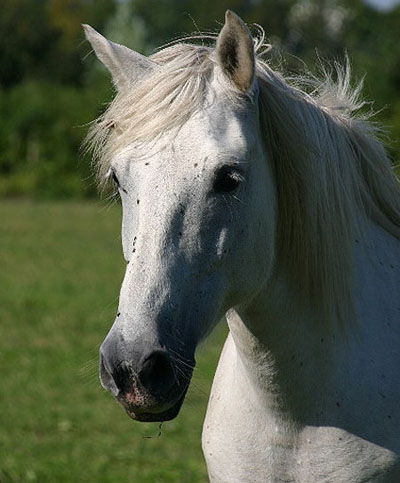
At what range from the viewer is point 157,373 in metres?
2.34

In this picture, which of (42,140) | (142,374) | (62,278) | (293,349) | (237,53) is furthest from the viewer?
(42,140)

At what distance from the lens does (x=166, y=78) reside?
8.56 ft

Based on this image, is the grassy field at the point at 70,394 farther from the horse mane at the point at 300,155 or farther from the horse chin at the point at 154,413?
the horse mane at the point at 300,155

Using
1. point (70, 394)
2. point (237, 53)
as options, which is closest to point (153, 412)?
point (237, 53)

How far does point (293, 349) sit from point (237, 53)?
2.85 feet

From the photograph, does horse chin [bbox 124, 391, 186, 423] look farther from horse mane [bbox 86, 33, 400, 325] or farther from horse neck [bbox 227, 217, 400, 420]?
horse mane [bbox 86, 33, 400, 325]

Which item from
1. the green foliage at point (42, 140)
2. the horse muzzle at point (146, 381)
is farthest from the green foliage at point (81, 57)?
the horse muzzle at point (146, 381)

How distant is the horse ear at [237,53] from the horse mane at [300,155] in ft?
0.14

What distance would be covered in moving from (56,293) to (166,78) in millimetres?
9797

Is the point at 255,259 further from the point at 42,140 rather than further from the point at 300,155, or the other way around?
the point at 42,140

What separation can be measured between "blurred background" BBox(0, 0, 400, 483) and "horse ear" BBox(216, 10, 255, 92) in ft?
1.92

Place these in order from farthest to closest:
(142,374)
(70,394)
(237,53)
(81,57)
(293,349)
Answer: (70,394) < (81,57) < (293,349) < (237,53) < (142,374)

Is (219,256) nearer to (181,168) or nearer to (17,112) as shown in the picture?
(181,168)

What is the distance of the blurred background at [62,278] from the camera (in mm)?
5605
